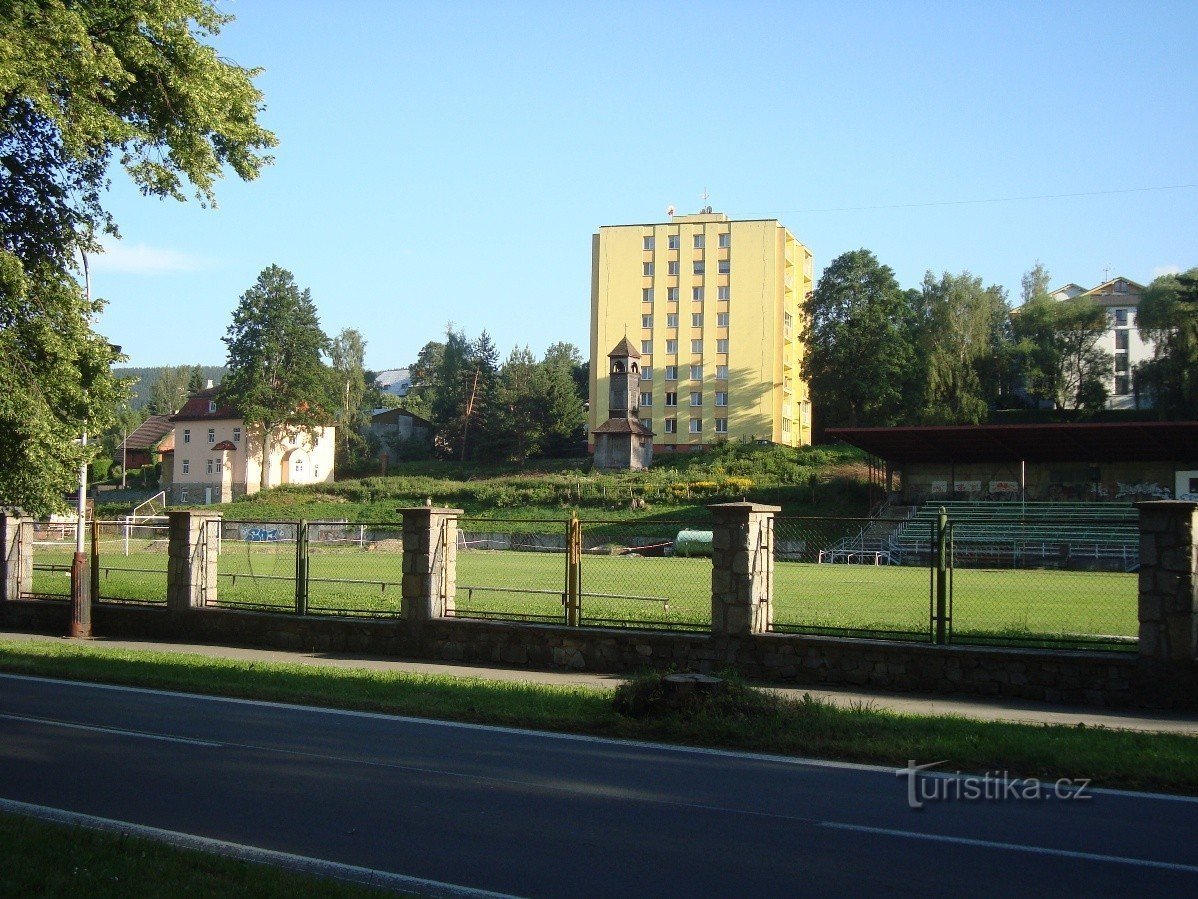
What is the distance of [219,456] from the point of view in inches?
3610

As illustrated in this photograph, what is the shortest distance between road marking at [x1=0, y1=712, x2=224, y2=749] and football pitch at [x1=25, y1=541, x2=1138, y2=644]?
726cm

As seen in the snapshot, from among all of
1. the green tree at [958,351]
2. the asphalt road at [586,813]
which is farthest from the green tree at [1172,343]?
the asphalt road at [586,813]

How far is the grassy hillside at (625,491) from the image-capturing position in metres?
63.3

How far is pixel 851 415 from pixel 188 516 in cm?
7000

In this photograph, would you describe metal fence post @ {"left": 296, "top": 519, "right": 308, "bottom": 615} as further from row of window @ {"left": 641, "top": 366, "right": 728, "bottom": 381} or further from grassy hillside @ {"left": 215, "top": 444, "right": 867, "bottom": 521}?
row of window @ {"left": 641, "top": 366, "right": 728, "bottom": 381}

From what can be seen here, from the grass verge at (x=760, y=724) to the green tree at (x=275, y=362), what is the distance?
2999 inches

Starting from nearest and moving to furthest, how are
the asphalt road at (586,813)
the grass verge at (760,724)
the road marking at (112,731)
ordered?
the asphalt road at (586,813), the grass verge at (760,724), the road marking at (112,731)

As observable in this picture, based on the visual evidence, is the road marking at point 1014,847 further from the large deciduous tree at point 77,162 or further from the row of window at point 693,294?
the row of window at point 693,294

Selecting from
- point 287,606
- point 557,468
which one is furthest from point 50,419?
point 557,468

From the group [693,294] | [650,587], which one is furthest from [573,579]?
[693,294]

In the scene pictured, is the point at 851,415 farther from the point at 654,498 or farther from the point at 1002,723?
the point at 1002,723

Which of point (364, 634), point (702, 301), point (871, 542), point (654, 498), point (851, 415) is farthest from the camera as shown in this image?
point (702, 301)

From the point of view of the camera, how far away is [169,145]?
806 inches

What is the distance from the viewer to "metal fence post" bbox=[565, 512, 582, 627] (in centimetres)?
1639
